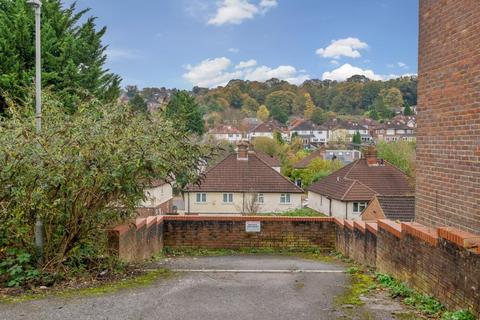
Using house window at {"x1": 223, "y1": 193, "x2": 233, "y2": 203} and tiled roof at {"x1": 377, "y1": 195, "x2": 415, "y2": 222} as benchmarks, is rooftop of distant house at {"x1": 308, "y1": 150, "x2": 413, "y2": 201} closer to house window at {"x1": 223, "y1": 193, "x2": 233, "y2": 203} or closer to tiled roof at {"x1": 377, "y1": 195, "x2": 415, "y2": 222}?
house window at {"x1": 223, "y1": 193, "x2": 233, "y2": 203}

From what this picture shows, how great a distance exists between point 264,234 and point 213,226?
148 centimetres

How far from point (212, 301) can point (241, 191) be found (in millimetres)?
28601

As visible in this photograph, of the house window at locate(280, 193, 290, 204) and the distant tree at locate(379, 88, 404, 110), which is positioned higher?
the distant tree at locate(379, 88, 404, 110)

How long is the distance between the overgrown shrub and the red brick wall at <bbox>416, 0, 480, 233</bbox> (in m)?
4.11

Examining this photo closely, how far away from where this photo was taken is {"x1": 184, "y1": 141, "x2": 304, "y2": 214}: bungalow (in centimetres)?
3491

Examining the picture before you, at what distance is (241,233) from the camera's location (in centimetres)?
1351

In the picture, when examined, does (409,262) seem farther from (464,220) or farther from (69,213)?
(69,213)

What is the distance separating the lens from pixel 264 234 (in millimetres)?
13539

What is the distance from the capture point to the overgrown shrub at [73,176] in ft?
22.2

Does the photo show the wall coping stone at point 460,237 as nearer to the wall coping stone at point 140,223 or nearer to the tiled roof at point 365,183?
the wall coping stone at point 140,223

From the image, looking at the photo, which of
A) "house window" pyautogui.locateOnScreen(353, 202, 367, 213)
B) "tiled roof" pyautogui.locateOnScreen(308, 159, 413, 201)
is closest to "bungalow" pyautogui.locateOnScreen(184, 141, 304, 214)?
"tiled roof" pyautogui.locateOnScreen(308, 159, 413, 201)

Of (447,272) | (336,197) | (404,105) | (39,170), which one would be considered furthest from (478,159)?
(404,105)

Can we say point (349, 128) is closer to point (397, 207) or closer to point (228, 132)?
point (228, 132)

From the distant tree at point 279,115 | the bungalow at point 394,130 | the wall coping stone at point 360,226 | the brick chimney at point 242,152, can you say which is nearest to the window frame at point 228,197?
the brick chimney at point 242,152
